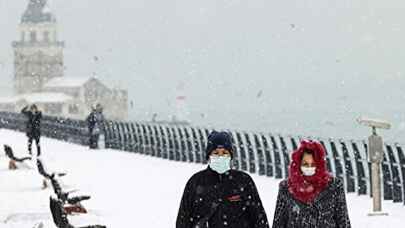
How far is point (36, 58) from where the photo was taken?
18638cm

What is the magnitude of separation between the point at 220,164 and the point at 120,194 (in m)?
14.8

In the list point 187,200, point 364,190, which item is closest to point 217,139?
point 187,200

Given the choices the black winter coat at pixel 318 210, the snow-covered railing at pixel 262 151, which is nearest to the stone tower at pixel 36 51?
the snow-covered railing at pixel 262 151

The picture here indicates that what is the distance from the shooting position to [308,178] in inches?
269

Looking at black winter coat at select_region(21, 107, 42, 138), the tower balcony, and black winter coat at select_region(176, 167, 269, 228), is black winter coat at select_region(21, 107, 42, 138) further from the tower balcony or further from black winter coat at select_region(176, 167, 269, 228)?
the tower balcony

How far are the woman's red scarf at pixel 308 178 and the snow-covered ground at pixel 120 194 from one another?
5.06m

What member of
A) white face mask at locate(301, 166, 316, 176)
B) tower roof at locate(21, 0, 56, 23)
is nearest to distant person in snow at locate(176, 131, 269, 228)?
white face mask at locate(301, 166, 316, 176)

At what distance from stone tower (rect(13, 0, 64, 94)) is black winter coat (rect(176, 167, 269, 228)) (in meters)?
176

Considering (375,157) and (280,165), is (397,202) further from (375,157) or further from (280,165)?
(280,165)

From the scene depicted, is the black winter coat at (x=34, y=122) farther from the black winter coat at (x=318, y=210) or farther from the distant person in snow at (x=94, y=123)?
the black winter coat at (x=318, y=210)

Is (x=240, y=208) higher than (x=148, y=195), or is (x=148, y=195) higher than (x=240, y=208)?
(x=240, y=208)

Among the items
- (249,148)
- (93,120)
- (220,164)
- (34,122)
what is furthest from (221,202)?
(93,120)

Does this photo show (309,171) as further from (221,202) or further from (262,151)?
(262,151)

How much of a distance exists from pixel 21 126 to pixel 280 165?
36.1 m
